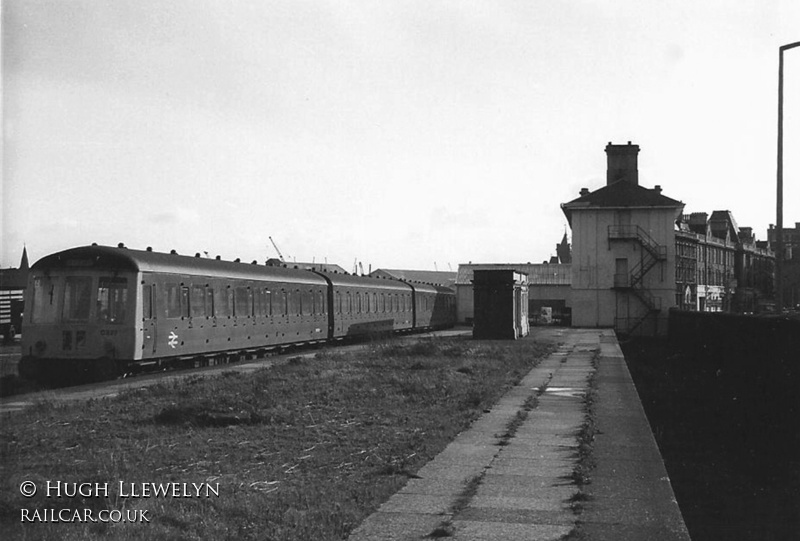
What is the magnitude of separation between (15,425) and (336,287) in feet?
85.6

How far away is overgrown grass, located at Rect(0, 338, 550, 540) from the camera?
7.16 metres

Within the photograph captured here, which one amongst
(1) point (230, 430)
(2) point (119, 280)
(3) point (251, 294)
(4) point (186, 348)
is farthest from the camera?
(3) point (251, 294)

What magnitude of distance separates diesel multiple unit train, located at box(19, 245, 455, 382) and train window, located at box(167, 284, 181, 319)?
3cm

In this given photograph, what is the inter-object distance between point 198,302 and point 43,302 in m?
4.76

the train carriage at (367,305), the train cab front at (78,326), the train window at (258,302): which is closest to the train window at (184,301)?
the train cab front at (78,326)

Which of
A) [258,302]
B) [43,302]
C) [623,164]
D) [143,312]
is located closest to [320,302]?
[258,302]

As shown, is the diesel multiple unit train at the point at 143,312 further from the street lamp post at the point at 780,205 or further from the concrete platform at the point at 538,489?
the street lamp post at the point at 780,205

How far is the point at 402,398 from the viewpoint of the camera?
15.9m

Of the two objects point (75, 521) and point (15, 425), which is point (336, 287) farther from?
point (75, 521)

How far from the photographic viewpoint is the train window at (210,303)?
2472 centimetres

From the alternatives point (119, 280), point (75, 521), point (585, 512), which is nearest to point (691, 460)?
point (585, 512)

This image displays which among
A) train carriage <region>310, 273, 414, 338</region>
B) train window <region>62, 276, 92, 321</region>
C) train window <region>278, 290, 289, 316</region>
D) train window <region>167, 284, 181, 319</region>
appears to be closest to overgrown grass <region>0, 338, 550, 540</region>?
train window <region>62, 276, 92, 321</region>

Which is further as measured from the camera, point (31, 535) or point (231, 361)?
point (231, 361)

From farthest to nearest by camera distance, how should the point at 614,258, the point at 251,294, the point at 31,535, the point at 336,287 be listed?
the point at 614,258 < the point at 336,287 < the point at 251,294 < the point at 31,535
